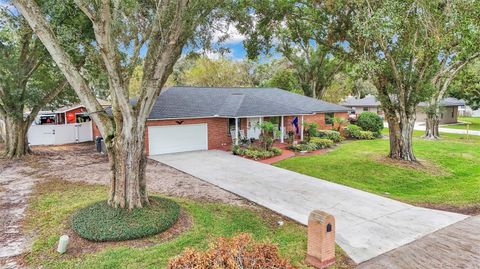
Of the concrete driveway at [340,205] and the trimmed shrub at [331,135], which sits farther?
the trimmed shrub at [331,135]

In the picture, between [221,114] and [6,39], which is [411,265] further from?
[6,39]

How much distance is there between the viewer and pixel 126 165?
7.52 meters

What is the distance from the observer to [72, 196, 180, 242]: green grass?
268 inches

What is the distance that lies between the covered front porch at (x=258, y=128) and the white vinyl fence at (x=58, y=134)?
38.1 feet

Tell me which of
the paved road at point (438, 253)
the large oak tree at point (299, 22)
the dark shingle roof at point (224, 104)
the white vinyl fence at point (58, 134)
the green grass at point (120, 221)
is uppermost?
the large oak tree at point (299, 22)

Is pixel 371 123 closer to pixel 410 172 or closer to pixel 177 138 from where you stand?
pixel 410 172

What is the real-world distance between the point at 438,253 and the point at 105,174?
1201 cm

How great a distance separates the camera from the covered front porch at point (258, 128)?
20.6 m

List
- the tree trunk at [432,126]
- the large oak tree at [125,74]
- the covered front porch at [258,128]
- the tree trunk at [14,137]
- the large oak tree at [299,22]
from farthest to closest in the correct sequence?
the tree trunk at [432,126] < the covered front porch at [258,128] < the tree trunk at [14,137] < the large oak tree at [299,22] < the large oak tree at [125,74]

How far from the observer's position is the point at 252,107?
2075 cm

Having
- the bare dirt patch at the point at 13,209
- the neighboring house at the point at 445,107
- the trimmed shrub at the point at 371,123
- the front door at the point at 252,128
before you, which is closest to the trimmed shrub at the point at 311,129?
the front door at the point at 252,128

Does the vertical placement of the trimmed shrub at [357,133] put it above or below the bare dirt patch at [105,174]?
above

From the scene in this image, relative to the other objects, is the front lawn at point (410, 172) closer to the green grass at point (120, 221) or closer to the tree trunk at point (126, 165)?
the green grass at point (120, 221)

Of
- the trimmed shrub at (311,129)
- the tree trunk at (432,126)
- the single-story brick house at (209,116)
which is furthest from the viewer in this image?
the tree trunk at (432,126)
